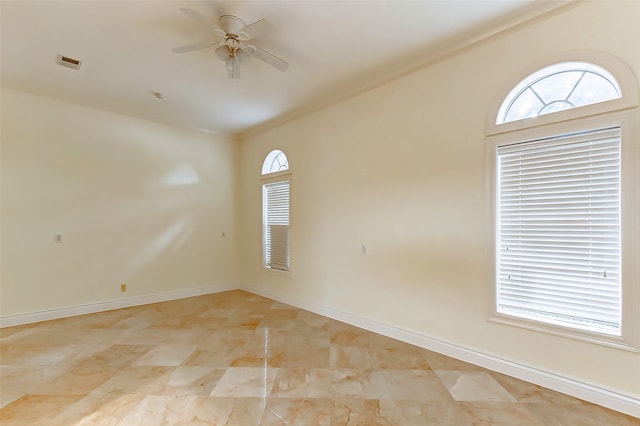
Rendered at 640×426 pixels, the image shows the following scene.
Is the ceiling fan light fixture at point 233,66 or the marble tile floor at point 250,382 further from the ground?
the ceiling fan light fixture at point 233,66

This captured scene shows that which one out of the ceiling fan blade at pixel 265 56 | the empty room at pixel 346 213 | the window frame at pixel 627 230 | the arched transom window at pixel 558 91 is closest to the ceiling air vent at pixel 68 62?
the empty room at pixel 346 213

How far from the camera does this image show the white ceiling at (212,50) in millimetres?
2363

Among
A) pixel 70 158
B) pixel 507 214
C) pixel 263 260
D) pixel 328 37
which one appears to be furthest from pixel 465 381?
pixel 70 158

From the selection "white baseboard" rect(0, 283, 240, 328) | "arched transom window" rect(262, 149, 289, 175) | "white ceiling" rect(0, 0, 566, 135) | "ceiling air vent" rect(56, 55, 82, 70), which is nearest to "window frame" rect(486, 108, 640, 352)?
"white ceiling" rect(0, 0, 566, 135)

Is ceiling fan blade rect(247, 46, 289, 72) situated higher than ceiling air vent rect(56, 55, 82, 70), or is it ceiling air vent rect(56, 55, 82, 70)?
ceiling air vent rect(56, 55, 82, 70)

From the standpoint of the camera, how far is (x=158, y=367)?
272 centimetres

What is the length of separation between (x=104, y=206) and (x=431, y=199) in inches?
183

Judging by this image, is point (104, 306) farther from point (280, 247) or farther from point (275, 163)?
point (275, 163)

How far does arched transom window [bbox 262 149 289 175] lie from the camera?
506 centimetres

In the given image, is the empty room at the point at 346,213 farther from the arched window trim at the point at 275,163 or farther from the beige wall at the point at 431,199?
the arched window trim at the point at 275,163

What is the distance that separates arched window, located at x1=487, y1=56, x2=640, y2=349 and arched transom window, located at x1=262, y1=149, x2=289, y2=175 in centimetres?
323

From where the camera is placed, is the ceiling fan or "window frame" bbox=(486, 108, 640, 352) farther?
the ceiling fan

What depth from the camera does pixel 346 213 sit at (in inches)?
155

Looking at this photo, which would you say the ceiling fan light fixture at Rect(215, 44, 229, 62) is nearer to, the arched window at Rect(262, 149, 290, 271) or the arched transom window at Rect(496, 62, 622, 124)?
the arched window at Rect(262, 149, 290, 271)
